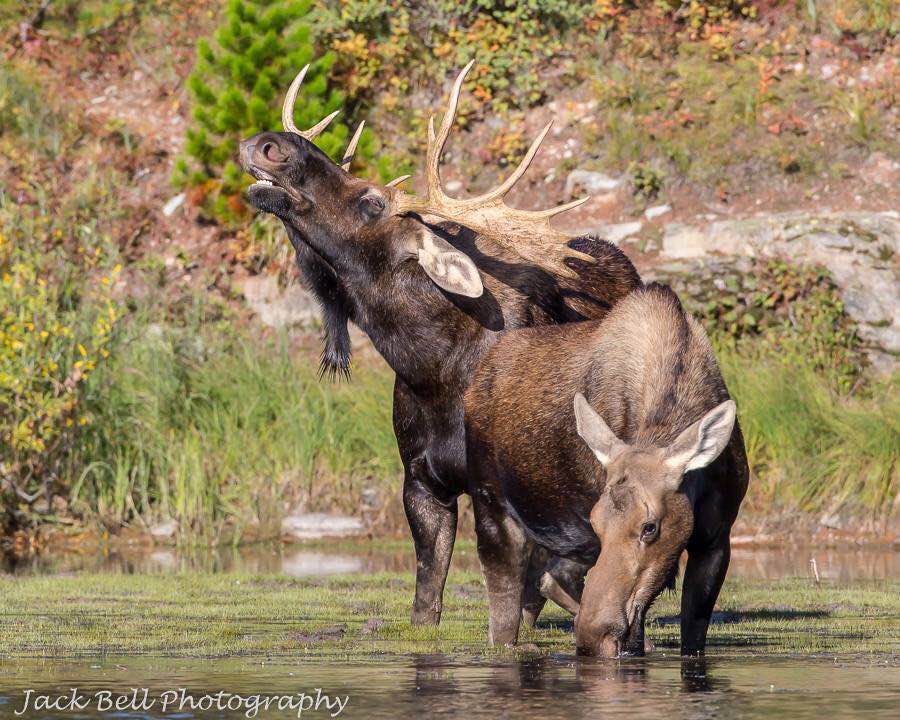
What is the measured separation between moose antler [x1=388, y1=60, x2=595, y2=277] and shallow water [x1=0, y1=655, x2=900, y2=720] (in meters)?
2.83

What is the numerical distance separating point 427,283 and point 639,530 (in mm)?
2998

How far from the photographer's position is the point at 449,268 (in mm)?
9398

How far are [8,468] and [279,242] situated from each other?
593 centimetres

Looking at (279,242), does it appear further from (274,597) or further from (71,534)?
(274,597)

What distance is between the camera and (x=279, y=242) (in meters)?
19.7

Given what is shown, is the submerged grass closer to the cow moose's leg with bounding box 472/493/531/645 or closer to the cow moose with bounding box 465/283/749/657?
the cow moose's leg with bounding box 472/493/531/645

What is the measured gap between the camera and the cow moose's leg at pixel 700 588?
25.7 ft

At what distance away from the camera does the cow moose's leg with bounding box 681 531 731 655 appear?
309 inches

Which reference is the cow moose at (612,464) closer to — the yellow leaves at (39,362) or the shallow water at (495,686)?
the shallow water at (495,686)

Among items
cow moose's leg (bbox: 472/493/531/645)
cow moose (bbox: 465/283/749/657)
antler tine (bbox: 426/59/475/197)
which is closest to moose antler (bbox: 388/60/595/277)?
antler tine (bbox: 426/59/475/197)

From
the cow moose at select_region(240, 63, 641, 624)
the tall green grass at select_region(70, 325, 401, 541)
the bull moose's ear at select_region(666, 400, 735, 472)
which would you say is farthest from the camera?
the tall green grass at select_region(70, 325, 401, 541)

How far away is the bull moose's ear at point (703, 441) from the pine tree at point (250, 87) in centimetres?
1244

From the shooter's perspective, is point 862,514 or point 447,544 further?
point 862,514

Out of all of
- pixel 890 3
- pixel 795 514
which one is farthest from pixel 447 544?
pixel 890 3
